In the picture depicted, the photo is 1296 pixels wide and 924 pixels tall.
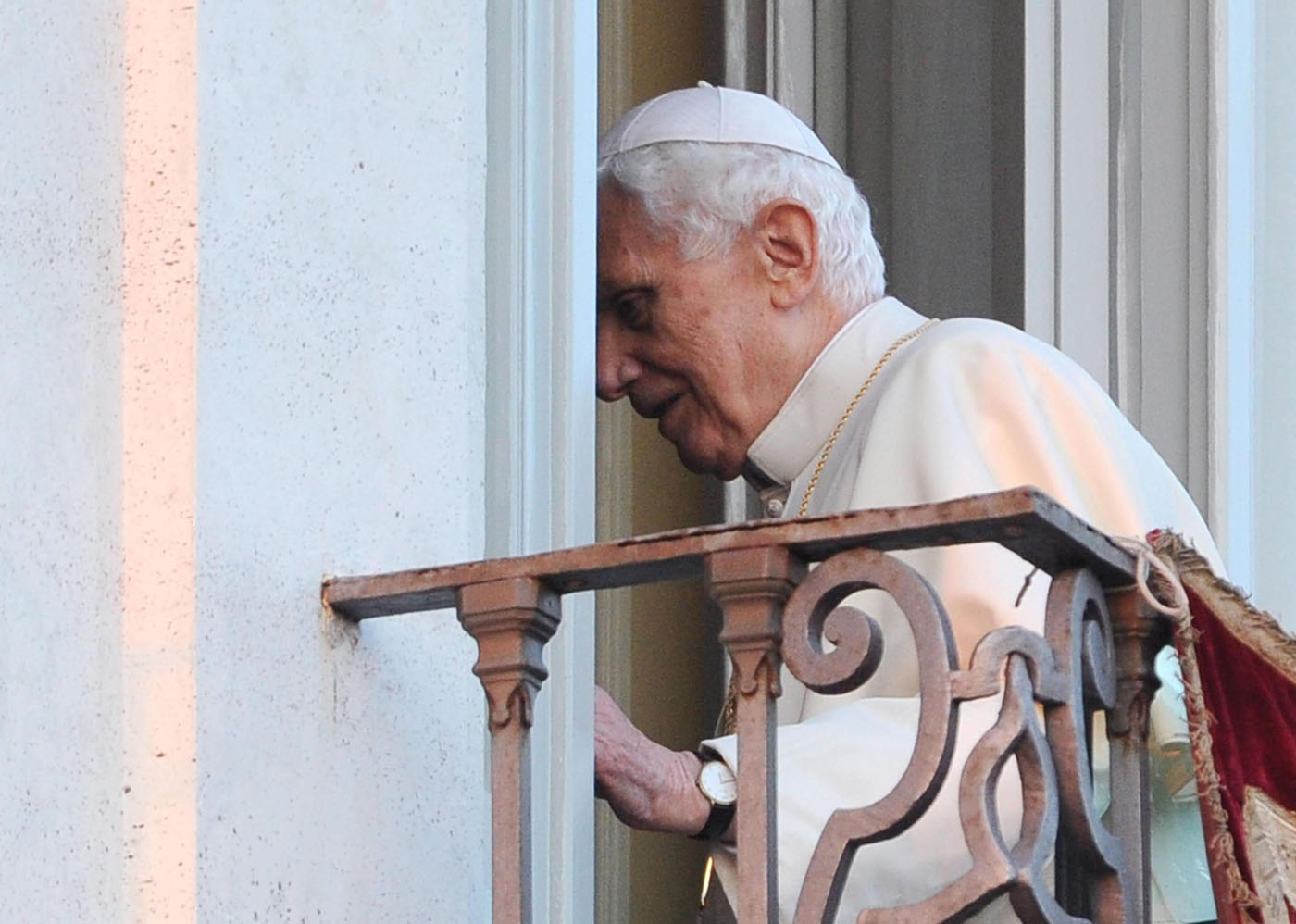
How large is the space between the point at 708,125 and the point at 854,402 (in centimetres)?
51

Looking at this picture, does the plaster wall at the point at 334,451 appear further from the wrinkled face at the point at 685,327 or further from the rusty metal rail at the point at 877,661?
the wrinkled face at the point at 685,327

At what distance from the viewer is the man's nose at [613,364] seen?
4047mm

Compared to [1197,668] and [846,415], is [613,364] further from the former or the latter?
[1197,668]

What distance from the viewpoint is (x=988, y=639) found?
233 cm

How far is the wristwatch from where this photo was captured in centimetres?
290

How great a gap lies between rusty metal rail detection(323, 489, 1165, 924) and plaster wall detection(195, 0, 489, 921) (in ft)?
0.37

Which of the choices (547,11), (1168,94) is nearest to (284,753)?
(547,11)

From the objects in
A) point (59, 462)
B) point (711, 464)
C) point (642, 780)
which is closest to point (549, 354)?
point (642, 780)

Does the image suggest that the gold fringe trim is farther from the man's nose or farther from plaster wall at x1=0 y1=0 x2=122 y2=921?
the man's nose

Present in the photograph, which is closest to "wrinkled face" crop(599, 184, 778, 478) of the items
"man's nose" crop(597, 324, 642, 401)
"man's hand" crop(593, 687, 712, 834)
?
"man's nose" crop(597, 324, 642, 401)

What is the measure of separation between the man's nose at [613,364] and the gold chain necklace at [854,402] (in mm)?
356

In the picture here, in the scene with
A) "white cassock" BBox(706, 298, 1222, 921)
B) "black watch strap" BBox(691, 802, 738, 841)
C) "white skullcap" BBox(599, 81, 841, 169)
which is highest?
"white skullcap" BBox(599, 81, 841, 169)

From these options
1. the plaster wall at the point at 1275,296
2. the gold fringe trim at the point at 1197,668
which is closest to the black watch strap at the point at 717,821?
the gold fringe trim at the point at 1197,668

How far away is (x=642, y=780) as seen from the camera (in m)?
2.97
